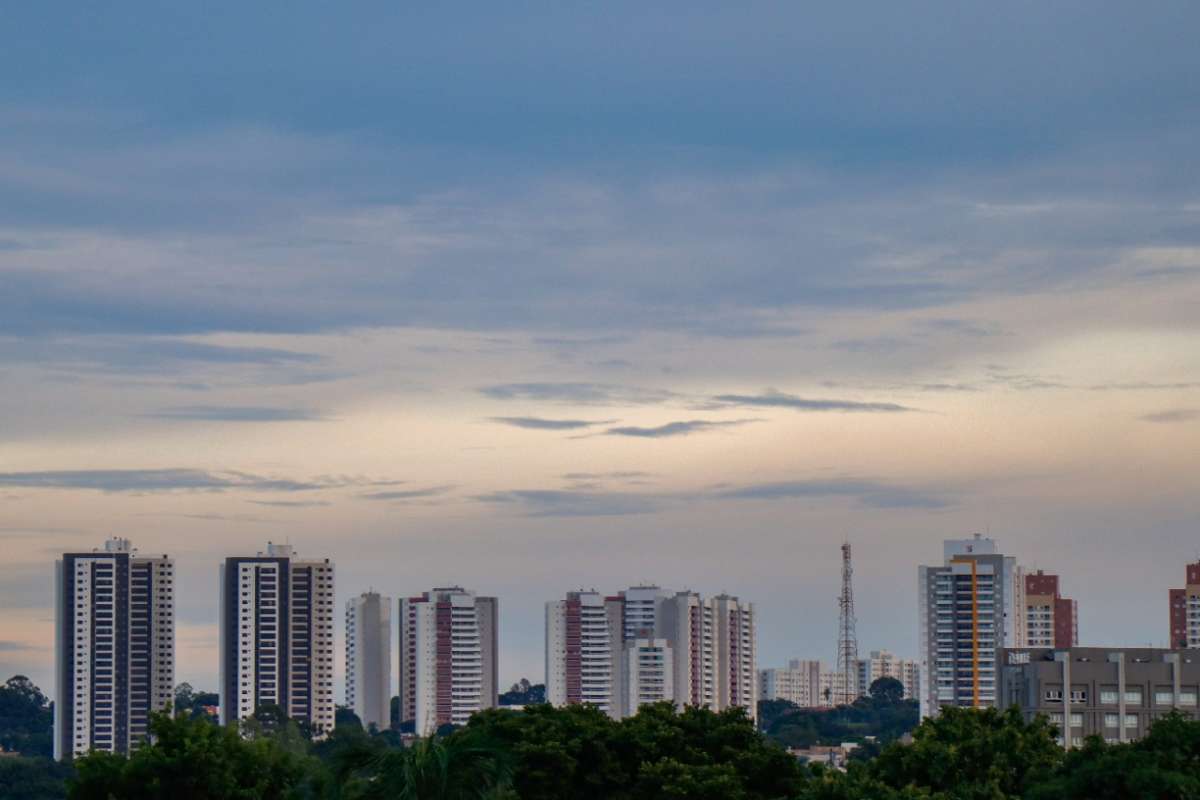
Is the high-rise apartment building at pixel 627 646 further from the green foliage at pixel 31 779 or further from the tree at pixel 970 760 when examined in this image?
the tree at pixel 970 760

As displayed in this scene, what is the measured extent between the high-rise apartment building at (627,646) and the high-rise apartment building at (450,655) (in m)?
3.47

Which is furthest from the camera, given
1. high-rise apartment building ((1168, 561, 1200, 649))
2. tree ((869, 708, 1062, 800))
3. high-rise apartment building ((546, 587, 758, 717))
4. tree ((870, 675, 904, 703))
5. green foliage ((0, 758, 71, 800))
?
tree ((870, 675, 904, 703))

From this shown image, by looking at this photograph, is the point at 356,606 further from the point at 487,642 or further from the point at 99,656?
the point at 99,656

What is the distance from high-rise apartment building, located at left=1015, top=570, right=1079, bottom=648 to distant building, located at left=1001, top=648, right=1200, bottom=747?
30829 millimetres

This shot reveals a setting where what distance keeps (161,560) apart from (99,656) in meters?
5.00

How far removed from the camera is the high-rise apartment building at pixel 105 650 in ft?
275

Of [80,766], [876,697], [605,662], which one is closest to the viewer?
[80,766]

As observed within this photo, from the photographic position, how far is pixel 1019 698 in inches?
2301

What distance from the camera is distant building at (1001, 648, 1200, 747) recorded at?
56625 mm

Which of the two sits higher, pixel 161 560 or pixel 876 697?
pixel 161 560

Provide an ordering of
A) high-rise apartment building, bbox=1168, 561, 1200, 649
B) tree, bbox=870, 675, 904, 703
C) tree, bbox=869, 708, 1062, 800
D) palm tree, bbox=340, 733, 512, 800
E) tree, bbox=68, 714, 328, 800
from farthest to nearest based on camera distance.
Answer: tree, bbox=870, 675, 904, 703, high-rise apartment building, bbox=1168, 561, 1200, 649, tree, bbox=68, 714, 328, 800, tree, bbox=869, 708, 1062, 800, palm tree, bbox=340, 733, 512, 800

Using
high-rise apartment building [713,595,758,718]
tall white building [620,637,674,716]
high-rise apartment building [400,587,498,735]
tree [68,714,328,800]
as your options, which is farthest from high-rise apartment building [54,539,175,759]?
tree [68,714,328,800]

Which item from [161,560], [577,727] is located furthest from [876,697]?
[577,727]

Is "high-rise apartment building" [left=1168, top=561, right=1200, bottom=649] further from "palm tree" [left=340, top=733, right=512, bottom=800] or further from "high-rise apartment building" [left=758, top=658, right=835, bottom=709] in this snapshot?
"palm tree" [left=340, top=733, right=512, bottom=800]
